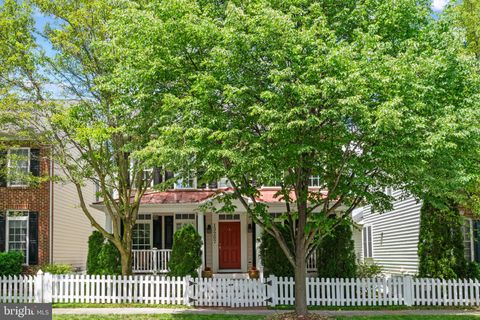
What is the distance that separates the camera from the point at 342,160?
12719 millimetres

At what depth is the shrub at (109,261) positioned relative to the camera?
60.5ft

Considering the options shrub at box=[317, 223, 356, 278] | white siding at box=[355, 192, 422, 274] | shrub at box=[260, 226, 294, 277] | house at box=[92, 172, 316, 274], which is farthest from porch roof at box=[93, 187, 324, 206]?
white siding at box=[355, 192, 422, 274]

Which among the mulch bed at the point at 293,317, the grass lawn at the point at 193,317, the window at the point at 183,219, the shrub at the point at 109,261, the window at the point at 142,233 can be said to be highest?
the window at the point at 183,219

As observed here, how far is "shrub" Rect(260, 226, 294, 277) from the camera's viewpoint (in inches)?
738

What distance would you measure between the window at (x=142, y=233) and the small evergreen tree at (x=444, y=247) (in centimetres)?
1187

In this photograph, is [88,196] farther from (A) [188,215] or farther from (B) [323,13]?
(B) [323,13]

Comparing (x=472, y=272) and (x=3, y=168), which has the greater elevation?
(x=3, y=168)

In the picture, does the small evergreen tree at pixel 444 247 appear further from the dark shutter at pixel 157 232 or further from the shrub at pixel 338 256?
the dark shutter at pixel 157 232

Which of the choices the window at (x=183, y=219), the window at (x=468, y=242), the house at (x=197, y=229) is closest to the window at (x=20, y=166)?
the house at (x=197, y=229)

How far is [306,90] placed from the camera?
1108 centimetres

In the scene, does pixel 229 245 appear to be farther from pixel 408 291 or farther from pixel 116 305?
pixel 408 291

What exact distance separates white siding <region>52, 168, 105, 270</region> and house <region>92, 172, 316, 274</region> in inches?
111

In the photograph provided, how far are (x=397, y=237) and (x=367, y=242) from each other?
575 centimetres

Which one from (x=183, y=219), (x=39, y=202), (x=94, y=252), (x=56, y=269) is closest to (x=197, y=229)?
(x=183, y=219)
